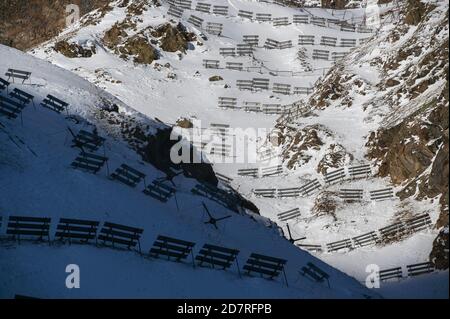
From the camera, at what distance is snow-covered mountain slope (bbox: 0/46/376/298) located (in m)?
27.5

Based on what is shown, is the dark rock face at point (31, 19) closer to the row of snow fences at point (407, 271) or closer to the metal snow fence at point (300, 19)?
the metal snow fence at point (300, 19)

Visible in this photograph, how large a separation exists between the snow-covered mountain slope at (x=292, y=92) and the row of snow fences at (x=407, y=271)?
180 centimetres

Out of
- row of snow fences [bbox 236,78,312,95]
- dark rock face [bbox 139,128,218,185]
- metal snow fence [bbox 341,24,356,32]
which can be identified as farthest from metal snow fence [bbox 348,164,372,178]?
metal snow fence [bbox 341,24,356,32]

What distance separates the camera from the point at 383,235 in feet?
148

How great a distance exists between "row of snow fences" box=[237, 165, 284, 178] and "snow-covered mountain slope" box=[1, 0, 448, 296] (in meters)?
0.36

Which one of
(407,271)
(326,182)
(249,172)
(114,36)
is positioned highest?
(114,36)

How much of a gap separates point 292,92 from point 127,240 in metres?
43.9

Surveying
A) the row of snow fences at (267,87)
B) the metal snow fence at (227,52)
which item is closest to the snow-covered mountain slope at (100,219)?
the row of snow fences at (267,87)

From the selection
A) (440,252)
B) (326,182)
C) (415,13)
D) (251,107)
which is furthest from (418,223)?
(415,13)

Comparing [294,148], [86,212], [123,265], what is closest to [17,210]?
[86,212]

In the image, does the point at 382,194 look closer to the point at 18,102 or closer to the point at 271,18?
the point at 18,102

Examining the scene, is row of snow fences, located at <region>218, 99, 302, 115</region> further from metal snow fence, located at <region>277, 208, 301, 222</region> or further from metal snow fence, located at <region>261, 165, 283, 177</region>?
metal snow fence, located at <region>277, 208, 301, 222</region>

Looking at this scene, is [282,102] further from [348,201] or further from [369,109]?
[348,201]

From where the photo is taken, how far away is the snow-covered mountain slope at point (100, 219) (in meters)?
27.5
